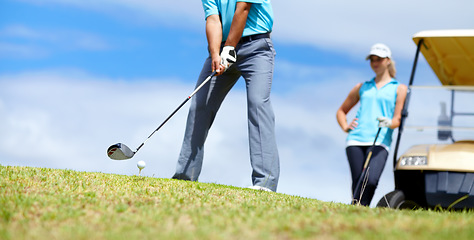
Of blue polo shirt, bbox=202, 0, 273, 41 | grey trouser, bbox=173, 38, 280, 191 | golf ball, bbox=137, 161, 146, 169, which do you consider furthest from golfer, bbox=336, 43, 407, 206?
golf ball, bbox=137, 161, 146, 169

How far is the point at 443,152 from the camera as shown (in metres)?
6.19

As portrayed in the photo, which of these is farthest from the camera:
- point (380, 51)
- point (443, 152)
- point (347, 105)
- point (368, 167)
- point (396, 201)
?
point (347, 105)

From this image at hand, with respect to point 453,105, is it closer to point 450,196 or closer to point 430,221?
point 450,196

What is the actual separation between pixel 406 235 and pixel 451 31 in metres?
3.76

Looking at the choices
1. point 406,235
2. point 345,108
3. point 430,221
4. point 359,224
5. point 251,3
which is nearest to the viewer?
point 406,235

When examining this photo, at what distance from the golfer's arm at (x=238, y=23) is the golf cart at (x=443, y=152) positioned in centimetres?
201

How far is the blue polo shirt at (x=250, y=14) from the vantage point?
23.2 feet

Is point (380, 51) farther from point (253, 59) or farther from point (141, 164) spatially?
point (141, 164)

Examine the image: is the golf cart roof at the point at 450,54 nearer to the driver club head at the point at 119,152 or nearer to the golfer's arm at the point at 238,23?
the golfer's arm at the point at 238,23

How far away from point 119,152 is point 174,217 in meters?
2.67

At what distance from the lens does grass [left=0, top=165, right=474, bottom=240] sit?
138 inches

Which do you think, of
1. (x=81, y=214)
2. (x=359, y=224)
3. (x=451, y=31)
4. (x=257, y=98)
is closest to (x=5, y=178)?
(x=81, y=214)

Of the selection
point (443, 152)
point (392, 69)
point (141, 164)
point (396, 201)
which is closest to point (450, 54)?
point (392, 69)

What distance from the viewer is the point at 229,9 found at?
282 inches
